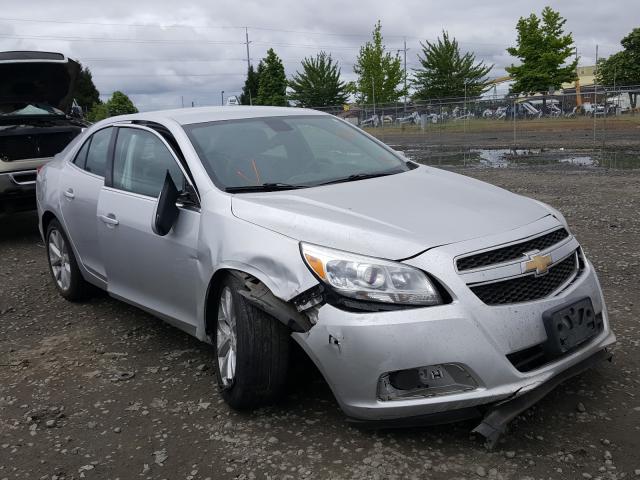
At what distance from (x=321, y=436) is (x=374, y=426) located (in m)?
0.35

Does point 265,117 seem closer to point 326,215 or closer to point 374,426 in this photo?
point 326,215

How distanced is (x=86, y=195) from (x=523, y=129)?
22943 mm

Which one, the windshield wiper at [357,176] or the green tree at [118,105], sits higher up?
the green tree at [118,105]

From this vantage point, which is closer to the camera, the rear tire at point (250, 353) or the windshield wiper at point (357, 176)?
the rear tire at point (250, 353)

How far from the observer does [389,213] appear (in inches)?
126

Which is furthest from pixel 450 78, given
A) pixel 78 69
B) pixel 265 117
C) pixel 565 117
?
pixel 265 117

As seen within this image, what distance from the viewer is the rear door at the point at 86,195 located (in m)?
4.77

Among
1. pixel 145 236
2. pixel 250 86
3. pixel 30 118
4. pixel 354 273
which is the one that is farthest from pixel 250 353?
pixel 250 86

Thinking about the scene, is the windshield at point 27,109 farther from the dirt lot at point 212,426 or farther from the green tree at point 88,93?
the green tree at point 88,93

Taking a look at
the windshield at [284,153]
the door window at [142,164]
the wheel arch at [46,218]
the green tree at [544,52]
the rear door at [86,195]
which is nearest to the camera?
the windshield at [284,153]

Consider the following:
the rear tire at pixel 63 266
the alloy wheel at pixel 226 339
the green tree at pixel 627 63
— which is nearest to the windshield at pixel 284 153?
the alloy wheel at pixel 226 339

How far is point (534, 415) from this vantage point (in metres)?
3.20

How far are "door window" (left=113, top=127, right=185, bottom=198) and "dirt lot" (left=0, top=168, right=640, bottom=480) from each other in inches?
43.6

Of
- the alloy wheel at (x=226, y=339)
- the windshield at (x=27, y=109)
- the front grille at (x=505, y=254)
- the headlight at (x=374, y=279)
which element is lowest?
the alloy wheel at (x=226, y=339)
